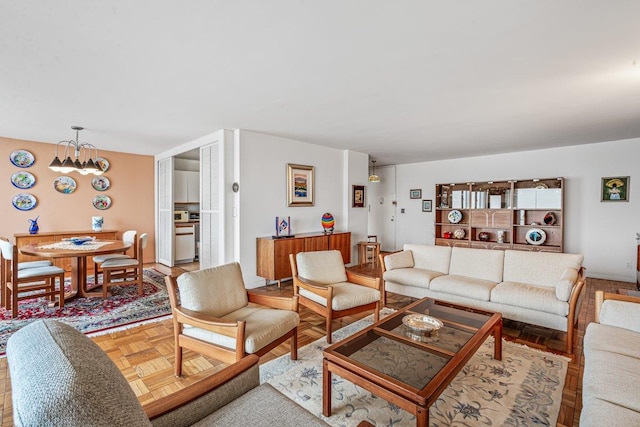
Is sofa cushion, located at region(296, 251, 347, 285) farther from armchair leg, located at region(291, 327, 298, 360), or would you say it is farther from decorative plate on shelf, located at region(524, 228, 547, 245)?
decorative plate on shelf, located at region(524, 228, 547, 245)

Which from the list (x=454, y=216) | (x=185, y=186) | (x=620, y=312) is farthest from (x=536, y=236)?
(x=185, y=186)

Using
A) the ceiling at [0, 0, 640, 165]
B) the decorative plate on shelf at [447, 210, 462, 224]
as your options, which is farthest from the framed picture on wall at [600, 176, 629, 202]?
the decorative plate on shelf at [447, 210, 462, 224]

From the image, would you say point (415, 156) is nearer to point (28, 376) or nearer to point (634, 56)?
point (634, 56)

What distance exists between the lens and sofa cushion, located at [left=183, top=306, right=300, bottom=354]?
2.05m

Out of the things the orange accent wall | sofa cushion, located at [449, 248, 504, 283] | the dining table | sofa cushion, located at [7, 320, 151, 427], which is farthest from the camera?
the orange accent wall

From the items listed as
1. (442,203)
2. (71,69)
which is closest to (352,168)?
(442,203)

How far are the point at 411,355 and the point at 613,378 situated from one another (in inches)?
39.2

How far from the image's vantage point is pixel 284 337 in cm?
232

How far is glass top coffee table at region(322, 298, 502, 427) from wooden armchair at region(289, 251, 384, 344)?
1.62 ft

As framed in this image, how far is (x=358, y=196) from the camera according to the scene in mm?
6574

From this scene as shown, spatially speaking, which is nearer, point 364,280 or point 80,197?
point 364,280

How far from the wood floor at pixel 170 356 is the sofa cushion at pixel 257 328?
0.39 meters

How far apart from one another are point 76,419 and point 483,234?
702 cm

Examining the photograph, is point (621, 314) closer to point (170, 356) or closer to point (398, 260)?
point (398, 260)
